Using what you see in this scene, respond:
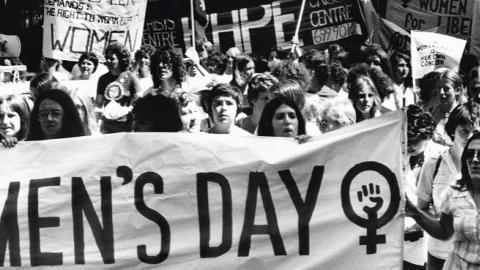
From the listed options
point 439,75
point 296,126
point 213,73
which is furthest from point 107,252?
point 213,73

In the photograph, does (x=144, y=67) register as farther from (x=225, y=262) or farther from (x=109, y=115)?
(x=225, y=262)

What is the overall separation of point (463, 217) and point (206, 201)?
1.30 meters

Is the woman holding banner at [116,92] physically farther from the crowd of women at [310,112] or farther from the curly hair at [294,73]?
the curly hair at [294,73]

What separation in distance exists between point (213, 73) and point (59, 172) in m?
6.66

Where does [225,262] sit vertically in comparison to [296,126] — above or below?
below

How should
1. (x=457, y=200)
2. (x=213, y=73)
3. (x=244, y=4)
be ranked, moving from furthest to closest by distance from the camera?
(x=244, y=4) < (x=213, y=73) < (x=457, y=200)

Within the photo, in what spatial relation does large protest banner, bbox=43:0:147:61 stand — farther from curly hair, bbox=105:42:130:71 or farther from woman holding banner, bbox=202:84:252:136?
woman holding banner, bbox=202:84:252:136

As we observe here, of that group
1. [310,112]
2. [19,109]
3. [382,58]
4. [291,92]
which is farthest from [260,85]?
[382,58]

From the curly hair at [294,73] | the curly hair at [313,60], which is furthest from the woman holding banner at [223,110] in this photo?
the curly hair at [313,60]

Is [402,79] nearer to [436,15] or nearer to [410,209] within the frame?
[436,15]

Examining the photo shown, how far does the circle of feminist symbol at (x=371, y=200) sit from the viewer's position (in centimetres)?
594

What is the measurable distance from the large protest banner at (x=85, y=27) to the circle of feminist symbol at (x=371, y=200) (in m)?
6.65

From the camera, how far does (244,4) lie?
18.5 metres

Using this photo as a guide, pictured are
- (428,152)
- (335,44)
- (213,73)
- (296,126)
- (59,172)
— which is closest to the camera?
(59,172)
